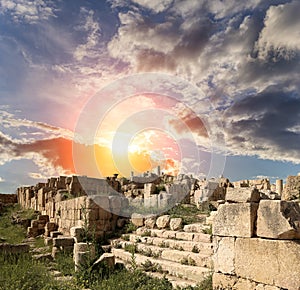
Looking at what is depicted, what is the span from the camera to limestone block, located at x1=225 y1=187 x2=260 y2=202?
261 inches

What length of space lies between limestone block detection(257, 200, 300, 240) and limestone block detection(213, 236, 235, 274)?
703 millimetres

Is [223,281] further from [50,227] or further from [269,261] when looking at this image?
[50,227]

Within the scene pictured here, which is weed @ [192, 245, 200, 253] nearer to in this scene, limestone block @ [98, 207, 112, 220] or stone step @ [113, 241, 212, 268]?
stone step @ [113, 241, 212, 268]

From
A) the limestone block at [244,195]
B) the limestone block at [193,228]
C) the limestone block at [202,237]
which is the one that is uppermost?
the limestone block at [244,195]

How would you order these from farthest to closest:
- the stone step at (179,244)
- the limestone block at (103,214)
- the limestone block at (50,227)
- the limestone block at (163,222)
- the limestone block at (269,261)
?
1. the limestone block at (50,227)
2. the limestone block at (103,214)
3. the limestone block at (163,222)
4. the stone step at (179,244)
5. the limestone block at (269,261)

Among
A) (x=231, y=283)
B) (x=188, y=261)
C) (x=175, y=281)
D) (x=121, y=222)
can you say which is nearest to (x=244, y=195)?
(x=231, y=283)

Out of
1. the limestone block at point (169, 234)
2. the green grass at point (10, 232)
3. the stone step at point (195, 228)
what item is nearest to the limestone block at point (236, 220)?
the stone step at point (195, 228)

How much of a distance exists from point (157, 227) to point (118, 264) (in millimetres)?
2954

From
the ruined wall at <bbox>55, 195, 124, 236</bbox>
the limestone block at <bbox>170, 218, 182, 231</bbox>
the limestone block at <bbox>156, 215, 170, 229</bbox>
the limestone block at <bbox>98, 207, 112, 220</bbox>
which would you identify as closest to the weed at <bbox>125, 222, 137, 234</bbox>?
the ruined wall at <bbox>55, 195, 124, 236</bbox>

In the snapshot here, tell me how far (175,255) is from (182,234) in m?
1.31

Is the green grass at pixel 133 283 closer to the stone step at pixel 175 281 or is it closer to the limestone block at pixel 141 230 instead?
the stone step at pixel 175 281

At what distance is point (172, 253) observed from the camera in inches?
396

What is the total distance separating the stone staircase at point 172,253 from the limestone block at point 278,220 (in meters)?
2.13

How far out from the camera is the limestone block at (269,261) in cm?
576
